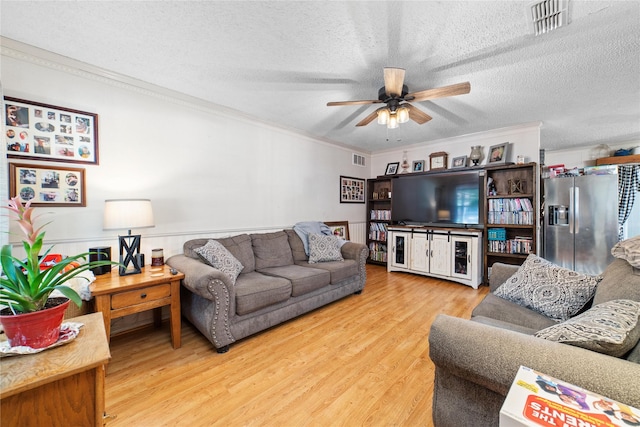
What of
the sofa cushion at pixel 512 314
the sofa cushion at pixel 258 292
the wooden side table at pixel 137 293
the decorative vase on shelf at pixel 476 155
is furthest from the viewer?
the decorative vase on shelf at pixel 476 155

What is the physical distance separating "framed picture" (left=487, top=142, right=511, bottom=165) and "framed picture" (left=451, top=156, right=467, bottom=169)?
1.15 ft

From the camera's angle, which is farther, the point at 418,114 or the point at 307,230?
the point at 307,230

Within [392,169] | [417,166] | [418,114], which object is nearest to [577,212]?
[417,166]

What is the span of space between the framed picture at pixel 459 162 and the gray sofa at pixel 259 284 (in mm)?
2374

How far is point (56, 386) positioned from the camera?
0.85m

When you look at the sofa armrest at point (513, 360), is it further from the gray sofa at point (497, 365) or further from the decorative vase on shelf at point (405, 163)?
the decorative vase on shelf at point (405, 163)

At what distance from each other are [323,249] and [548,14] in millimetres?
2814

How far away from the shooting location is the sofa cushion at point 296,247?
3420 millimetres

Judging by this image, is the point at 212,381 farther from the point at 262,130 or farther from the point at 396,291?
the point at 262,130

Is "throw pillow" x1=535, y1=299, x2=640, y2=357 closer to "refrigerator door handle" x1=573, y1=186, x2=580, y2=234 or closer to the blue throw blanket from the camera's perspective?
the blue throw blanket

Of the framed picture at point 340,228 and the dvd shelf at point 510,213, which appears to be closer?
the dvd shelf at point 510,213

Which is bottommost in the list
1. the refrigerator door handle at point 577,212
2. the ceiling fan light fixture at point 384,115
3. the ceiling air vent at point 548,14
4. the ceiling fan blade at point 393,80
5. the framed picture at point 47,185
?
the refrigerator door handle at point 577,212

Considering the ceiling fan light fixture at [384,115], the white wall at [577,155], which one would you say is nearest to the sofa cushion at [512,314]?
the ceiling fan light fixture at [384,115]

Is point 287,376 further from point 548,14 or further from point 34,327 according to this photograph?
point 548,14
